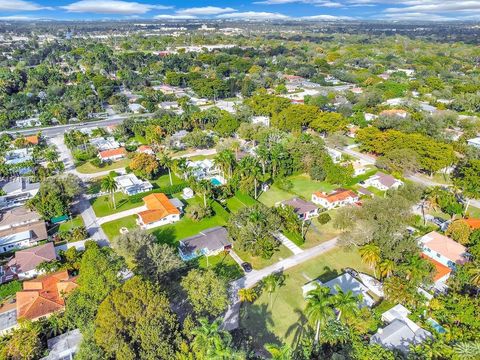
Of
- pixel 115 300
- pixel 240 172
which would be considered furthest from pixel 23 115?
pixel 115 300

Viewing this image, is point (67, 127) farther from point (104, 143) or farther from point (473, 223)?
point (473, 223)

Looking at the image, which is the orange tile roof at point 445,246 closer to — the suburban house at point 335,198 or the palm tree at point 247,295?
the suburban house at point 335,198

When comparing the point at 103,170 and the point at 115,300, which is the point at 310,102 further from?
the point at 115,300

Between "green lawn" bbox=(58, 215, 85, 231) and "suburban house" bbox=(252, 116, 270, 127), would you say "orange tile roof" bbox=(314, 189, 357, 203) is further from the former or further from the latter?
"suburban house" bbox=(252, 116, 270, 127)

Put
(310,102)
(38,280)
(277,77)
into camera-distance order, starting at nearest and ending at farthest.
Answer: (38,280) → (310,102) → (277,77)

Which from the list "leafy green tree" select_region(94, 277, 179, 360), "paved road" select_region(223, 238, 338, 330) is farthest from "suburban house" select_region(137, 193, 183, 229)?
"leafy green tree" select_region(94, 277, 179, 360)

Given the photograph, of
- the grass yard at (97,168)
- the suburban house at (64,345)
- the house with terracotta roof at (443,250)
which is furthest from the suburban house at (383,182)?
the suburban house at (64,345)

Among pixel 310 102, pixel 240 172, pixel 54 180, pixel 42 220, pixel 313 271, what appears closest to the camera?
pixel 313 271
